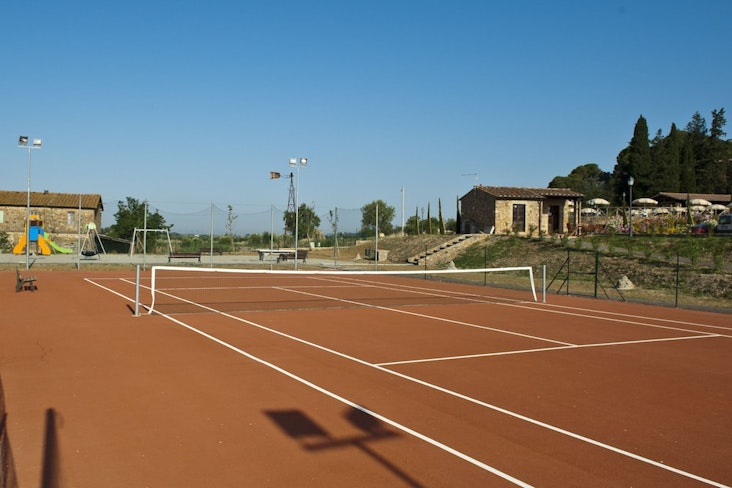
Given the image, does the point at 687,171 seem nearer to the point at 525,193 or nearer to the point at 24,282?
the point at 525,193

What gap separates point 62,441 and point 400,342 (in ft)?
20.5

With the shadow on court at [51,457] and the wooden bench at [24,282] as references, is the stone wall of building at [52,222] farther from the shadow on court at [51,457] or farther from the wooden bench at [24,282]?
the shadow on court at [51,457]

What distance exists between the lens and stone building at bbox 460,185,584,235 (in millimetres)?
41531

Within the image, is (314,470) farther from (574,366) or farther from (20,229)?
(20,229)

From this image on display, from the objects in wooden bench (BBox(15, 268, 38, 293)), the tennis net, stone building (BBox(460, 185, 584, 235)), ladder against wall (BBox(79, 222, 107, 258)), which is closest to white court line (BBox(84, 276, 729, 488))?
the tennis net

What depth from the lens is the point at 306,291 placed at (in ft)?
67.3

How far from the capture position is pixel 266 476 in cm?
444

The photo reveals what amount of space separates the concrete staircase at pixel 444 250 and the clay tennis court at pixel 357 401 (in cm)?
2392

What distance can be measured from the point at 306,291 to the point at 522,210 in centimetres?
2548

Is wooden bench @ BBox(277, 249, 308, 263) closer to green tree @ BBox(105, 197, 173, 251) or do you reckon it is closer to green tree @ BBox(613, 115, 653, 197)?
green tree @ BBox(105, 197, 173, 251)

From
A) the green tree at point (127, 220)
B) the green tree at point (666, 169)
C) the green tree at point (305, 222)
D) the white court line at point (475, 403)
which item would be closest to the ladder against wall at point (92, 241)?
the green tree at point (127, 220)

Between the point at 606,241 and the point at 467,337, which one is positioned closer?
the point at 467,337

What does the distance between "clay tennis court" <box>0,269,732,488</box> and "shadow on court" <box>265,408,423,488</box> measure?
2 centimetres

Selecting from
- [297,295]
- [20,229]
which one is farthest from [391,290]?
[20,229]
